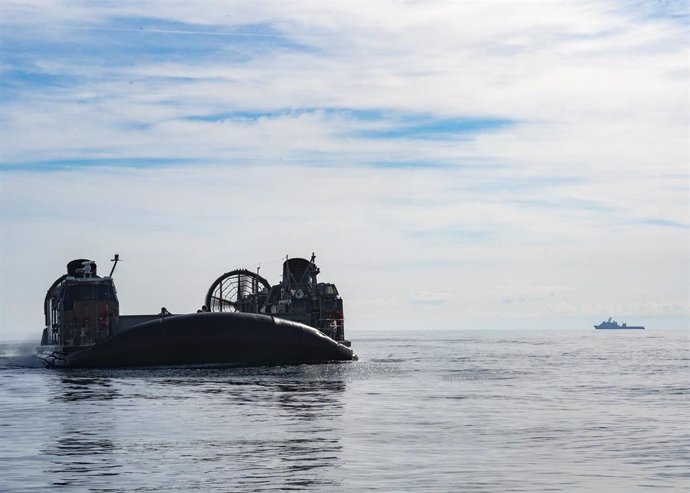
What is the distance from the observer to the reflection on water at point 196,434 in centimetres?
2544

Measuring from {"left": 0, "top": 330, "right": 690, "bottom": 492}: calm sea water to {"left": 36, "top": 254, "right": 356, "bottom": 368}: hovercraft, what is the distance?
52.6 feet

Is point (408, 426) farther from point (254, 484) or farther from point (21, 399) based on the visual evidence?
point (21, 399)

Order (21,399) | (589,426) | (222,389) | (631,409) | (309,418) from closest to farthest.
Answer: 1. (589,426)
2. (309,418)
3. (631,409)
4. (21,399)
5. (222,389)

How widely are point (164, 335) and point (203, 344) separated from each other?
295 cm

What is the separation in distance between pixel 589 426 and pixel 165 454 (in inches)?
592

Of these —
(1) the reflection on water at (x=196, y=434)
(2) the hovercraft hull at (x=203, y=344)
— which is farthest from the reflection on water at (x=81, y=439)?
(2) the hovercraft hull at (x=203, y=344)

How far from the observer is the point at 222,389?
57969mm

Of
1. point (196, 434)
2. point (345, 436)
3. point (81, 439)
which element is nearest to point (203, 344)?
point (196, 434)

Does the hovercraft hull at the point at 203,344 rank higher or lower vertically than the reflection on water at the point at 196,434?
higher

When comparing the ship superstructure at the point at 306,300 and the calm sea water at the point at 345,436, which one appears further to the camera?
the ship superstructure at the point at 306,300

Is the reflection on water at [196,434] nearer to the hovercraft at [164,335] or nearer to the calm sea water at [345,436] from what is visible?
the calm sea water at [345,436]

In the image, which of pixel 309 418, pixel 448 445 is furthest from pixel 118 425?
pixel 448 445

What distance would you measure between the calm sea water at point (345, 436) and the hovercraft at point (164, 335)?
1602 cm

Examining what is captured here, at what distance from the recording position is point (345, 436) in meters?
34.2
